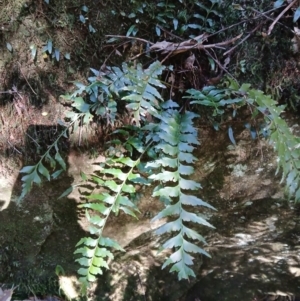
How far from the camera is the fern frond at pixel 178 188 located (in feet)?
5.50

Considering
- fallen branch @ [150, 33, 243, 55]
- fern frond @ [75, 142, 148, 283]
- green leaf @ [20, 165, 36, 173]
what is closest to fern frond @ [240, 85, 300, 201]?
fallen branch @ [150, 33, 243, 55]

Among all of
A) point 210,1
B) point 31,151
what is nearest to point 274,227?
point 210,1

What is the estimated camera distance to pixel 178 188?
1746 millimetres

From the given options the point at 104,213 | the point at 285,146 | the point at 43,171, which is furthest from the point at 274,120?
the point at 43,171

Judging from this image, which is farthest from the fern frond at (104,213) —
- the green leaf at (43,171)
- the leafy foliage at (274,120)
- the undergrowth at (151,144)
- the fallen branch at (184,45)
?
the fallen branch at (184,45)

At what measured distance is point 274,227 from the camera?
2611 millimetres

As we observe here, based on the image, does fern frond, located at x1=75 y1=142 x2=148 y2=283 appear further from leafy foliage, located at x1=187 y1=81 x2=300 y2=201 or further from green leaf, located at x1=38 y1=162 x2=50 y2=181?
leafy foliage, located at x1=187 y1=81 x2=300 y2=201

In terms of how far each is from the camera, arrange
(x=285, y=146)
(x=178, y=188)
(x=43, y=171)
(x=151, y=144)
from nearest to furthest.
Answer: (x=178, y=188) → (x=285, y=146) → (x=43, y=171) → (x=151, y=144)

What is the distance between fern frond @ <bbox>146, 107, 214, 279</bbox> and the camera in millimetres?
1677

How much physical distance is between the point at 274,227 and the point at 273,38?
1.35 metres

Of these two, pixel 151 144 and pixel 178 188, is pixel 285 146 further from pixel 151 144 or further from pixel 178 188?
pixel 151 144

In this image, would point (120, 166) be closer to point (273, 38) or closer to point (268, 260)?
point (273, 38)

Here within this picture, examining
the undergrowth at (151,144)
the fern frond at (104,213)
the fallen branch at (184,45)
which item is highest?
the fallen branch at (184,45)

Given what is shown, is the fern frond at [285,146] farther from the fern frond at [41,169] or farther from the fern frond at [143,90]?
the fern frond at [41,169]
